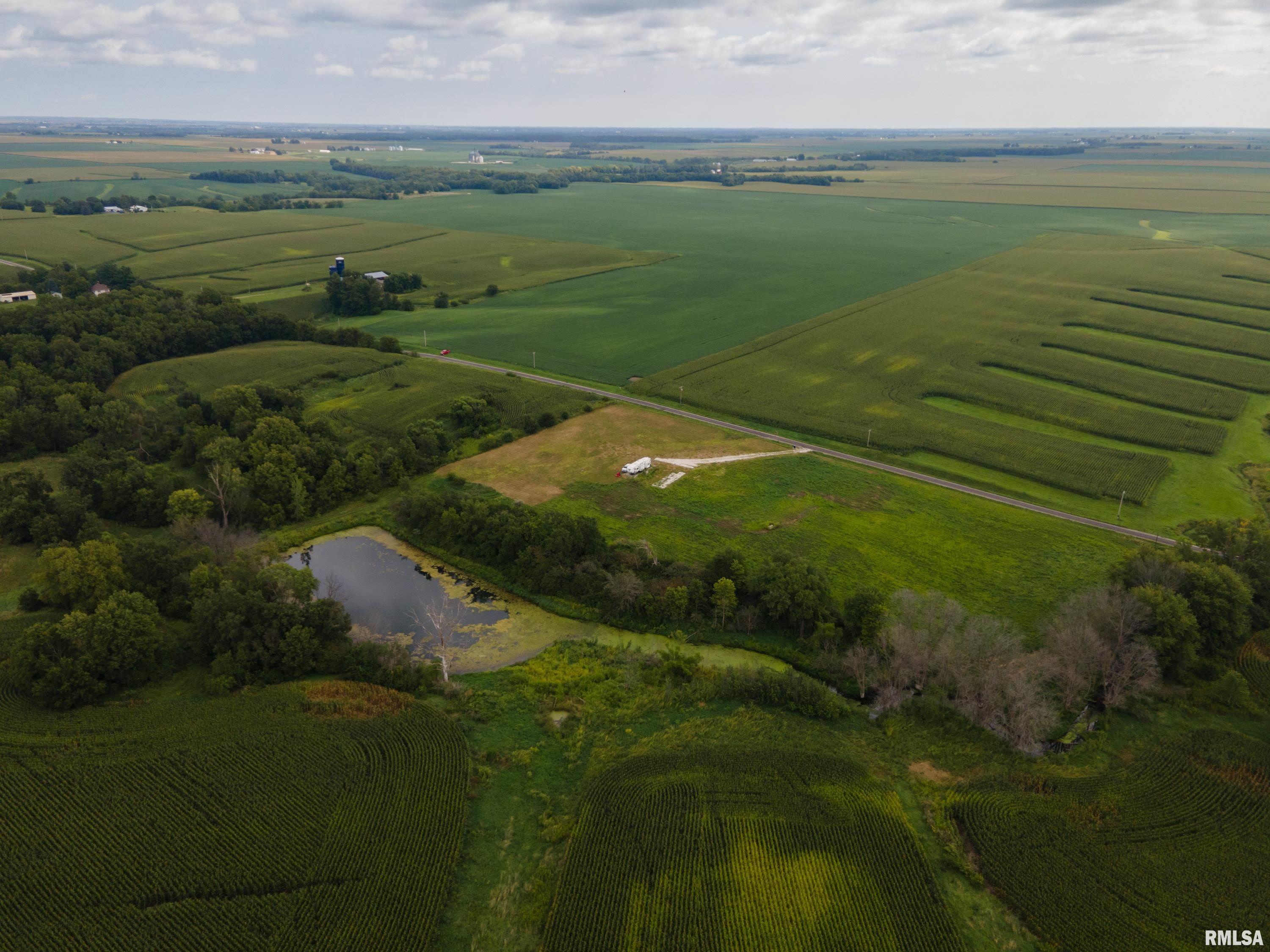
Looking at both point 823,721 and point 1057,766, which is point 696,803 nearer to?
point 823,721

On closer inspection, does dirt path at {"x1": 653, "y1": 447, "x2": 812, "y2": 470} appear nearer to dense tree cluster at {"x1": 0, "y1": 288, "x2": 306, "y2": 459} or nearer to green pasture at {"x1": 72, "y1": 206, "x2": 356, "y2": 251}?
dense tree cluster at {"x1": 0, "y1": 288, "x2": 306, "y2": 459}

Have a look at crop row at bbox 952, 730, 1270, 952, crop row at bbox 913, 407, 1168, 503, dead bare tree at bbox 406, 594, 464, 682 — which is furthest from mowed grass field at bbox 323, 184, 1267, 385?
crop row at bbox 952, 730, 1270, 952

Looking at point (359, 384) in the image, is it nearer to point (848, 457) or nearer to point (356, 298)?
point (356, 298)

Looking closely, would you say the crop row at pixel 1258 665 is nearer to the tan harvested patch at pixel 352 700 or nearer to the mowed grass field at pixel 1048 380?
the mowed grass field at pixel 1048 380

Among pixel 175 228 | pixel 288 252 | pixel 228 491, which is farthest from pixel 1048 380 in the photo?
pixel 175 228

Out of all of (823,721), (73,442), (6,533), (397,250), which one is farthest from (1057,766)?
(397,250)

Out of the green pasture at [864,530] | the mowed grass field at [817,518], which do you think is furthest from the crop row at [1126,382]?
the mowed grass field at [817,518]
